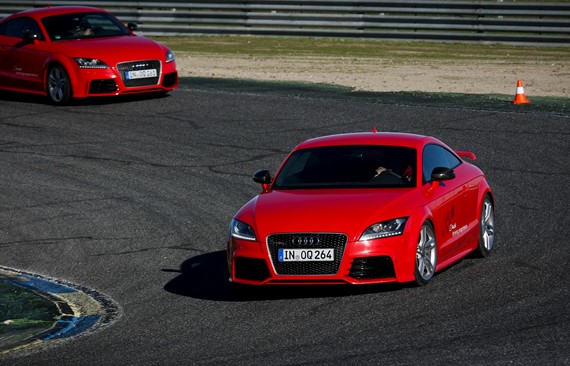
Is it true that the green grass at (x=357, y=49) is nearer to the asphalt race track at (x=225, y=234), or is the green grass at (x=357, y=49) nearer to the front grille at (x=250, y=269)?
the asphalt race track at (x=225, y=234)

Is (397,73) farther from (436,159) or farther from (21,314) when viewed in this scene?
(21,314)

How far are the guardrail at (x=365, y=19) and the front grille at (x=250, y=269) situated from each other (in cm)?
2257

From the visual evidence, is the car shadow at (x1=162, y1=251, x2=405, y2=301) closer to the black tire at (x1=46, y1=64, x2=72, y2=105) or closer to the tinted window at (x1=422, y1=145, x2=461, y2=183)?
the tinted window at (x1=422, y1=145, x2=461, y2=183)

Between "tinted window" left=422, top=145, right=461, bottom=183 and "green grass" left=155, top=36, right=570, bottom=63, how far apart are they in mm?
17847

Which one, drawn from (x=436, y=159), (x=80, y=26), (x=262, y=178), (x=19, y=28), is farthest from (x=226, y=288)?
(x=19, y=28)

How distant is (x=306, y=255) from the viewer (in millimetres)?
10172

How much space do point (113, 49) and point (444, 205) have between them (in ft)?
40.5

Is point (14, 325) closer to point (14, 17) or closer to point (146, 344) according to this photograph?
point (146, 344)

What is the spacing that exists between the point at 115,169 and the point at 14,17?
7861 millimetres

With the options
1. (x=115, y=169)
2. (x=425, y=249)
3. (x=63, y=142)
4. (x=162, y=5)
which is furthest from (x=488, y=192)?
(x=162, y=5)

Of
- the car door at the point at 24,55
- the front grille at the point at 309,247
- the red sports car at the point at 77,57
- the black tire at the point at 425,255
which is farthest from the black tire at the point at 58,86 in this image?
the black tire at the point at 425,255

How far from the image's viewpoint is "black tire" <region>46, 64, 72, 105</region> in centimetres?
2227

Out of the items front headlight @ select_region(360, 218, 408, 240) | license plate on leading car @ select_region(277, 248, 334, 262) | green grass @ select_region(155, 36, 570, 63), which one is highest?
front headlight @ select_region(360, 218, 408, 240)

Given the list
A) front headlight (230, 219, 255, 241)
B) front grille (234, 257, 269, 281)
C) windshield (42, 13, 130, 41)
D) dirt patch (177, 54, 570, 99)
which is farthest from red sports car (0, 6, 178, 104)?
front grille (234, 257, 269, 281)
